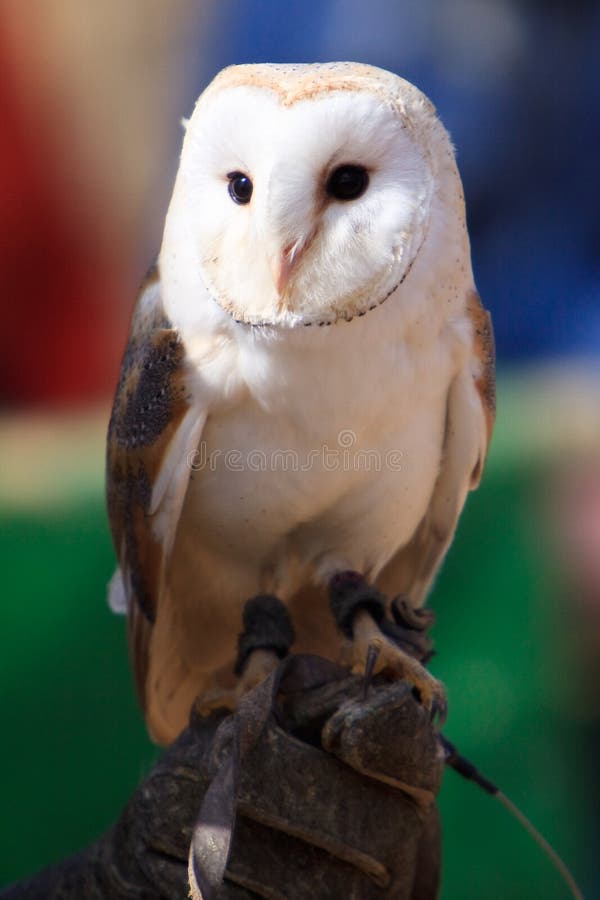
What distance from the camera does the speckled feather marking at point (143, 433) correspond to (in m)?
0.97

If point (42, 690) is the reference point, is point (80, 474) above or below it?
above

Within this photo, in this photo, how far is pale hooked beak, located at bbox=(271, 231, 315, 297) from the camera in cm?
84

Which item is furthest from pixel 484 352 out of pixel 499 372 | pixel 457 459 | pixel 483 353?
pixel 499 372

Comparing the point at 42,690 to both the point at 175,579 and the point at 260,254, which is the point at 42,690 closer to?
the point at 175,579

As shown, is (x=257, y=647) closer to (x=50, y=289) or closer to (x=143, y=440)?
(x=143, y=440)

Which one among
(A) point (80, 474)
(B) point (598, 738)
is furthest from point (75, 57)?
(B) point (598, 738)

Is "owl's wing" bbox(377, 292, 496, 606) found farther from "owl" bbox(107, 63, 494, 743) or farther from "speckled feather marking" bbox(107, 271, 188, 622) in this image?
"speckled feather marking" bbox(107, 271, 188, 622)

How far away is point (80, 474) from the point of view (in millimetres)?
1448

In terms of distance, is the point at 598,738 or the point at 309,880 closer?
the point at 309,880

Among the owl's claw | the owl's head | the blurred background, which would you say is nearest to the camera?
the owl's head

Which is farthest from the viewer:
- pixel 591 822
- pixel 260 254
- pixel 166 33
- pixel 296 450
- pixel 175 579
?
pixel 591 822

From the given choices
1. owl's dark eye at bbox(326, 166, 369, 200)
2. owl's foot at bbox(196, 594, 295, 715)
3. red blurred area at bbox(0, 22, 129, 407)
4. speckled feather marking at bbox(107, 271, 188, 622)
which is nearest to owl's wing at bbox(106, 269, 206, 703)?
speckled feather marking at bbox(107, 271, 188, 622)

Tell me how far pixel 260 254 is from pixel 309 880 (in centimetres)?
55

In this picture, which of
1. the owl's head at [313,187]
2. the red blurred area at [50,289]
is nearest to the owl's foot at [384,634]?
the owl's head at [313,187]
